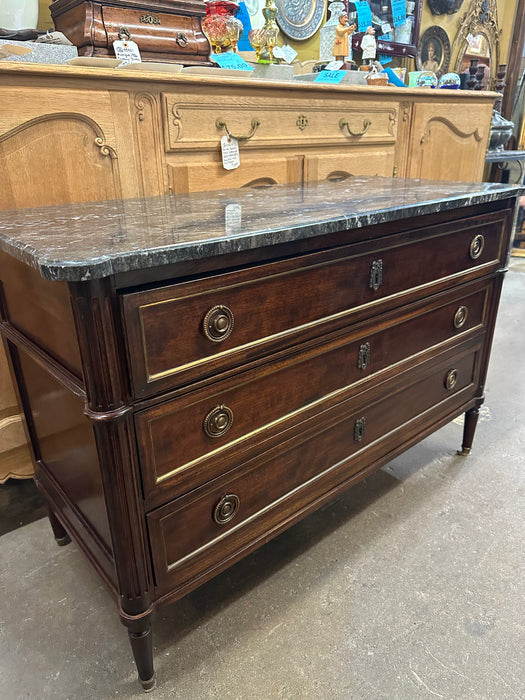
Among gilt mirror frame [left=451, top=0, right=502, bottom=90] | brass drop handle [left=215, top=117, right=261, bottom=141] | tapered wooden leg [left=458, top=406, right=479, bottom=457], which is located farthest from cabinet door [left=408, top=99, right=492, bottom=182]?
gilt mirror frame [left=451, top=0, right=502, bottom=90]

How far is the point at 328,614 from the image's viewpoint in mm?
1234

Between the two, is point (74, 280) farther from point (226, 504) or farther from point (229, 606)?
point (229, 606)

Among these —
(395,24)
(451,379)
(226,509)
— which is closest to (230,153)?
(451,379)

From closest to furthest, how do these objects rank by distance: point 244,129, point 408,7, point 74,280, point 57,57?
point 74,280 → point 57,57 → point 244,129 → point 408,7

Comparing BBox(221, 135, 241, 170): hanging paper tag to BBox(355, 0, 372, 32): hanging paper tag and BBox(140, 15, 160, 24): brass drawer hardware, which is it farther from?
BBox(355, 0, 372, 32): hanging paper tag

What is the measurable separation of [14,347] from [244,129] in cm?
98

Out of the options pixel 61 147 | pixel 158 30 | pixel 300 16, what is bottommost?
pixel 61 147

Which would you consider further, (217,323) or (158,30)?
(158,30)

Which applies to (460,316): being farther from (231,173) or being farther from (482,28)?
(482,28)

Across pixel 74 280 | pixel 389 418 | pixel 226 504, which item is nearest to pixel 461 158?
pixel 389 418

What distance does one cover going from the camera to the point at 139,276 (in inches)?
30.3

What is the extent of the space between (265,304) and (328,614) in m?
0.80

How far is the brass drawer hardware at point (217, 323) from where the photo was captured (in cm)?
87

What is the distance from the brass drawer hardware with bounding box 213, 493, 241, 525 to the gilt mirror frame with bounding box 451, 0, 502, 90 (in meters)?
3.75
